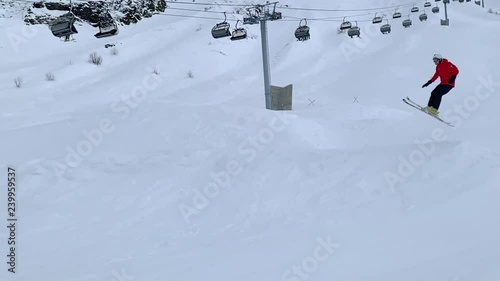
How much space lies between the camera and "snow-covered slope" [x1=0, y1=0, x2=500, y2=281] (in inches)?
211

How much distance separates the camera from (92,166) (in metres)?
9.06

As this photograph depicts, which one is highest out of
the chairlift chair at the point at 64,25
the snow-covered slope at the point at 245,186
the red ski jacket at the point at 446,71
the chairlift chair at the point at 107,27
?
the chairlift chair at the point at 64,25

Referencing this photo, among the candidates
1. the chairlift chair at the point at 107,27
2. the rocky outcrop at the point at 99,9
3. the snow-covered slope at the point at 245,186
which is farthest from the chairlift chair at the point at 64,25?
the rocky outcrop at the point at 99,9

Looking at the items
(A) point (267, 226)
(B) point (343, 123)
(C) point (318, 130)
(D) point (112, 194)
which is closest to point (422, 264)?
(A) point (267, 226)

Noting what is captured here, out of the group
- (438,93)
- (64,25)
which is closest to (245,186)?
(64,25)

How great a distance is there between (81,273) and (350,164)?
522 cm

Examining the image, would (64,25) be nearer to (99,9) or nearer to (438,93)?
(438,93)

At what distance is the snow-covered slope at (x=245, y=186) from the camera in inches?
211

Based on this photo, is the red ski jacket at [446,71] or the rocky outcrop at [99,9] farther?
the rocky outcrop at [99,9]

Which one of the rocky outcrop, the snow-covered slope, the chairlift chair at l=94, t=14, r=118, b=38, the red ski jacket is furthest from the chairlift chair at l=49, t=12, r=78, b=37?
the rocky outcrop

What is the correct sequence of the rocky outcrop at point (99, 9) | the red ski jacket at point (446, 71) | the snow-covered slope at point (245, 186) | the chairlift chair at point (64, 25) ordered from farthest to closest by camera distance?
the rocky outcrop at point (99, 9), the red ski jacket at point (446, 71), the chairlift chair at point (64, 25), the snow-covered slope at point (245, 186)

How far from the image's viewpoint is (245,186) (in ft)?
26.9

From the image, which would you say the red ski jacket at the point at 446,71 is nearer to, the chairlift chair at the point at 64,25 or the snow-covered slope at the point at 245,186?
the snow-covered slope at the point at 245,186

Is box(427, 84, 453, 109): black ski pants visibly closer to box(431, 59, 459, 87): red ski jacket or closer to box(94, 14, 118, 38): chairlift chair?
box(431, 59, 459, 87): red ski jacket
